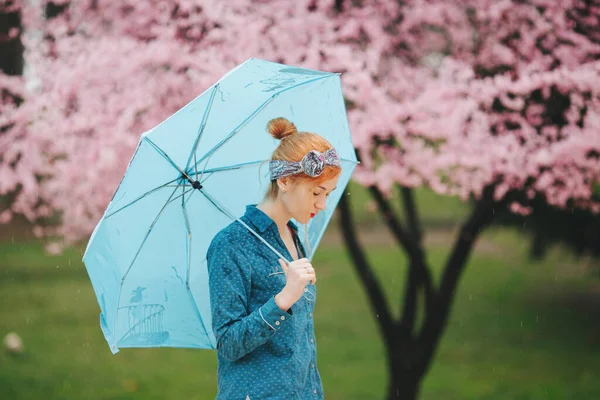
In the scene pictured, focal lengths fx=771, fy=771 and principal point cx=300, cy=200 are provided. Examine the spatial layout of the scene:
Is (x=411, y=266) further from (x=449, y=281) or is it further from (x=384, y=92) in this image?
(x=384, y=92)

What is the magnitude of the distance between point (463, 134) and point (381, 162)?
1.88 ft

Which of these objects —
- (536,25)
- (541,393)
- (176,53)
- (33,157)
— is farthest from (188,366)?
(536,25)

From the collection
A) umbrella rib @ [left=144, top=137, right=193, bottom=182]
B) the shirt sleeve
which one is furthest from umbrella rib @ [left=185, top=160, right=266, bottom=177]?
the shirt sleeve

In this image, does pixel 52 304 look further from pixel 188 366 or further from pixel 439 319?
pixel 439 319

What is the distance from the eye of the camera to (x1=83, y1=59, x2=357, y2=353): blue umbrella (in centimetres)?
219

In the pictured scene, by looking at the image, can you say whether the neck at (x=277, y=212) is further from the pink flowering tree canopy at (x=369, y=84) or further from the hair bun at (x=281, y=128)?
the pink flowering tree canopy at (x=369, y=84)

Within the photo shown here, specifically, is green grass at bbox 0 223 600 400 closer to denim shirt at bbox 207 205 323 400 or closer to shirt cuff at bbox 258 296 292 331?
denim shirt at bbox 207 205 323 400

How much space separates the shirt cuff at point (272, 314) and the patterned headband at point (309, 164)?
1.10ft

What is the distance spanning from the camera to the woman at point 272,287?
1.90 m

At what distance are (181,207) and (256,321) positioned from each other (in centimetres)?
56

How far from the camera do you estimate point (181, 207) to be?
2307mm

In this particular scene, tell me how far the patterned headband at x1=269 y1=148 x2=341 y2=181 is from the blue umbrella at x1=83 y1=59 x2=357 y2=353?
0.28 meters

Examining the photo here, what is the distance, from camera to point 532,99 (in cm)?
475

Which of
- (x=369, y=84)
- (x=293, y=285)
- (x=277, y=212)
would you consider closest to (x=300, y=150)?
(x=277, y=212)
